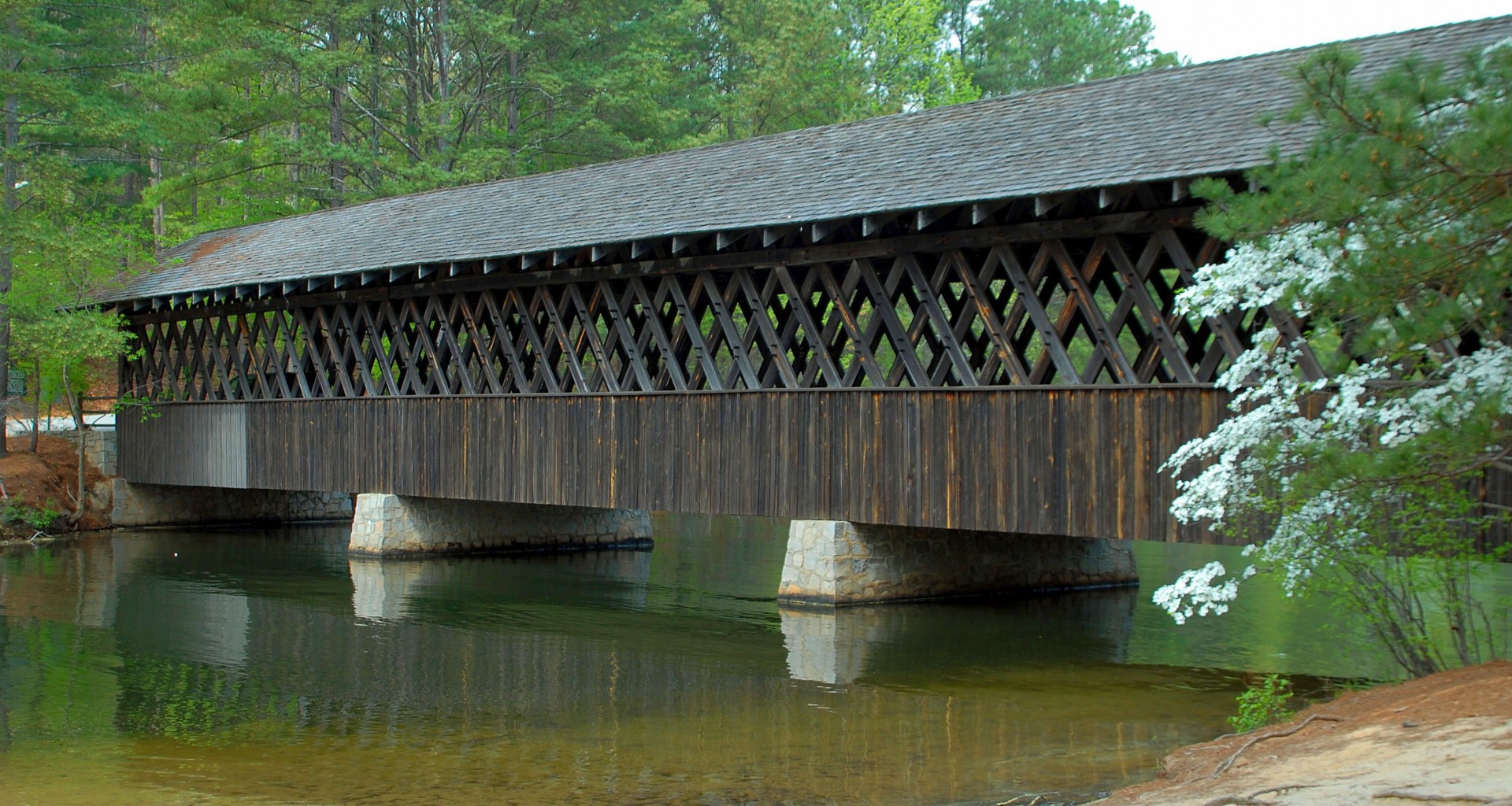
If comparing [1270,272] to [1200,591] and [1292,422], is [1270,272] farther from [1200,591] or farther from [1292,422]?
[1200,591]

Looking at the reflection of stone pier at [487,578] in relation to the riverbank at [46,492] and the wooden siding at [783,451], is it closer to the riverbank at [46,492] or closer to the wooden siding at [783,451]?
the wooden siding at [783,451]

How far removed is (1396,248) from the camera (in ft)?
19.0

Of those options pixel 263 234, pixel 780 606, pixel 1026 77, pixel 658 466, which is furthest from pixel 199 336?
pixel 1026 77

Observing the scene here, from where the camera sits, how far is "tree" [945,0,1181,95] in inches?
1506

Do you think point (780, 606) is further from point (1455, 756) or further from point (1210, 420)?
point (1455, 756)

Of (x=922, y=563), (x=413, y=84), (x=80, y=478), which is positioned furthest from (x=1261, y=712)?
(x=413, y=84)

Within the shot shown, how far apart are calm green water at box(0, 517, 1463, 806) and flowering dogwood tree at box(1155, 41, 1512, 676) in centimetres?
139

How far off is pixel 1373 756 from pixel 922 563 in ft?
26.9

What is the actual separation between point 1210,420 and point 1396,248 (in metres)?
4.31

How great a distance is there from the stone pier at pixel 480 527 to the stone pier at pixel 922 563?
4829 mm

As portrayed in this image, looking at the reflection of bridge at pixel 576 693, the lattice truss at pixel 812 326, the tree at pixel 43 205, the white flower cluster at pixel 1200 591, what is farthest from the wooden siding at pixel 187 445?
the white flower cluster at pixel 1200 591

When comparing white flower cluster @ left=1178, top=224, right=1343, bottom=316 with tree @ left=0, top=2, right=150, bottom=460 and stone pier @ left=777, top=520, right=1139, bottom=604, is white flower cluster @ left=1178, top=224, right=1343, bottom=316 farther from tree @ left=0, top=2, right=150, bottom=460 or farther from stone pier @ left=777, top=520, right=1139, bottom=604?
tree @ left=0, top=2, right=150, bottom=460

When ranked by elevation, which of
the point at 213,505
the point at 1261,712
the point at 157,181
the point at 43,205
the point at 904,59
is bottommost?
the point at 1261,712

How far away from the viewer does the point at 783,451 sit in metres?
13.1
